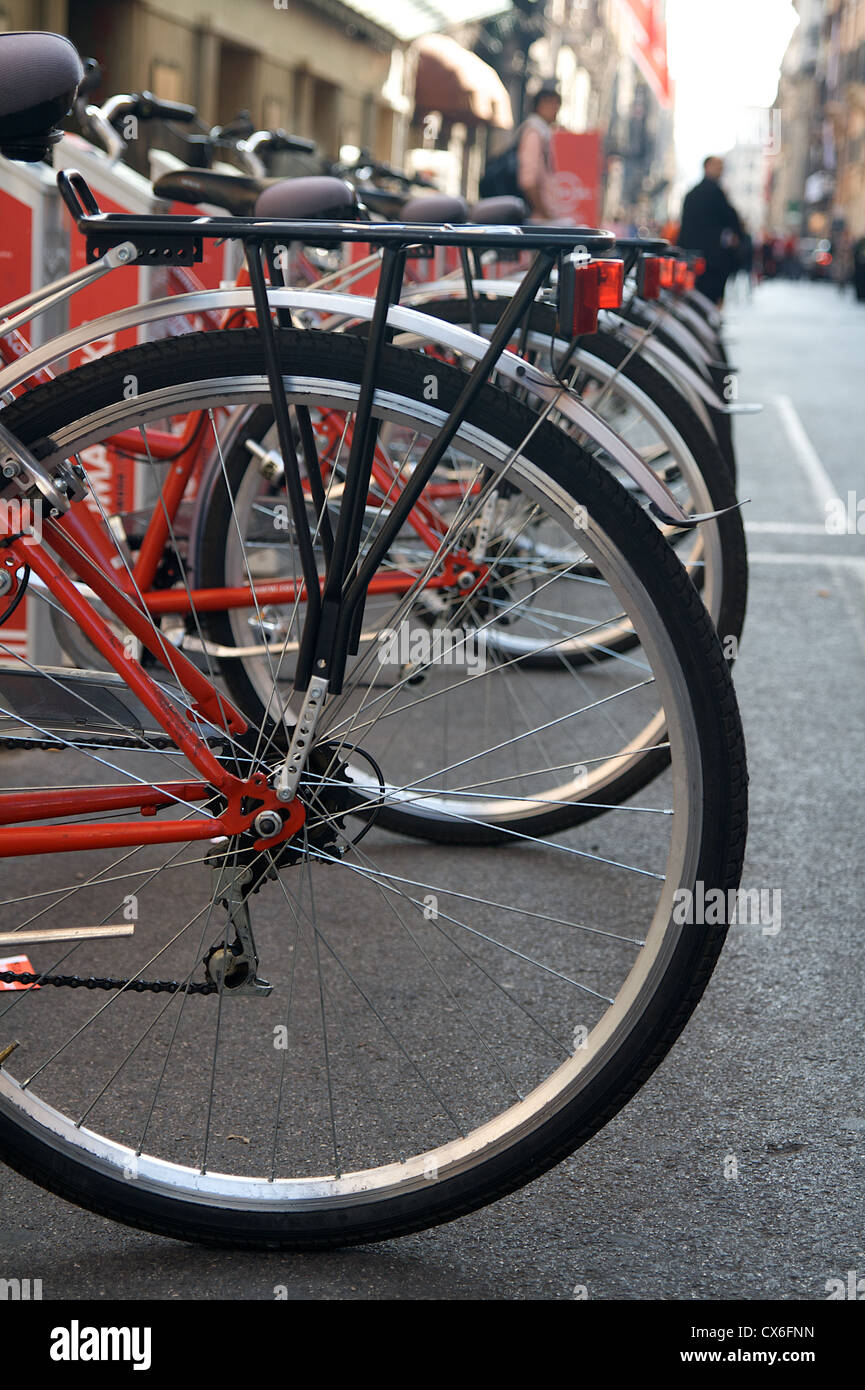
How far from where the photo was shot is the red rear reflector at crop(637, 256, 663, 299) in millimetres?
3662

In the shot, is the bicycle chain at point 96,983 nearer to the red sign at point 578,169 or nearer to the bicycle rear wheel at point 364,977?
the bicycle rear wheel at point 364,977

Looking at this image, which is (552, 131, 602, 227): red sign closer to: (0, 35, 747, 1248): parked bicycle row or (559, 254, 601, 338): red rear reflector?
(0, 35, 747, 1248): parked bicycle row

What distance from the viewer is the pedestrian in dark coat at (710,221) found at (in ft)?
44.8

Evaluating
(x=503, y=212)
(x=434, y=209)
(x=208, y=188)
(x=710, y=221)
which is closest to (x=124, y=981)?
(x=208, y=188)

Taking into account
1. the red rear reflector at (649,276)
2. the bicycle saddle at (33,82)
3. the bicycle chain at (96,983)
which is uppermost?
the red rear reflector at (649,276)

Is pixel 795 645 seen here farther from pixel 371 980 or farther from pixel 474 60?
pixel 474 60

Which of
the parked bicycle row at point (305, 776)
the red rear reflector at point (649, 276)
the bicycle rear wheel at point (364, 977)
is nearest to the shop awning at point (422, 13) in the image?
the red rear reflector at point (649, 276)

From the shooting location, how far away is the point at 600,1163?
2.41 m

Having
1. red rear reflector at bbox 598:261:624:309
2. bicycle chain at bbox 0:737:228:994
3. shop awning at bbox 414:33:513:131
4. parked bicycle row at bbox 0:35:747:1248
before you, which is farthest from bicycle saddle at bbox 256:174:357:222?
shop awning at bbox 414:33:513:131

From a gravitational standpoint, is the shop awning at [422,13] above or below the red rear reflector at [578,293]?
above

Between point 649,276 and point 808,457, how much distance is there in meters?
7.15

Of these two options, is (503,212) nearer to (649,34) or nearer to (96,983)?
(96,983)

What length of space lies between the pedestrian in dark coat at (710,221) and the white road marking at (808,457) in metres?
1.36
